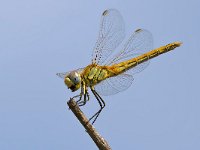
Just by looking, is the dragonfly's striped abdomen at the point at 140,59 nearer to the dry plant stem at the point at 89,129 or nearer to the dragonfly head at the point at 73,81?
the dragonfly head at the point at 73,81

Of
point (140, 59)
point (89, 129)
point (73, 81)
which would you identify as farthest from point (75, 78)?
point (140, 59)

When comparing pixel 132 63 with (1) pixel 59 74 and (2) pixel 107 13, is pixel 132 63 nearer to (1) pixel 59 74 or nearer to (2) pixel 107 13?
(2) pixel 107 13

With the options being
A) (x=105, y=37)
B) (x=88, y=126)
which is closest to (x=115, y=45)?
(x=105, y=37)

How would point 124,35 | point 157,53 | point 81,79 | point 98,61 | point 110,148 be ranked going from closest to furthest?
point 110,148 → point 81,79 → point 98,61 → point 124,35 → point 157,53

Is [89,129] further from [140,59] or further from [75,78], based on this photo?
[140,59]

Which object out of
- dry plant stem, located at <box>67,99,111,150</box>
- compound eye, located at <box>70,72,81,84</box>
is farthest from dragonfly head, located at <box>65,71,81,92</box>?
dry plant stem, located at <box>67,99,111,150</box>

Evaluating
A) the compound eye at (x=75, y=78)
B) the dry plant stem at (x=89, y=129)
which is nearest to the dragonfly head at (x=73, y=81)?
the compound eye at (x=75, y=78)
